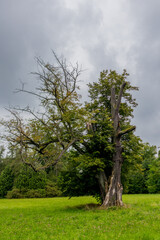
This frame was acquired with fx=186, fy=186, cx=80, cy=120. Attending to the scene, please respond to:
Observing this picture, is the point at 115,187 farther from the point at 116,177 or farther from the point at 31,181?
the point at 31,181

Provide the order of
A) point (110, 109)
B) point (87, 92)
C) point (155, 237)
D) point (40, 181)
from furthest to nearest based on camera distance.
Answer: point (40, 181) < point (87, 92) < point (110, 109) < point (155, 237)

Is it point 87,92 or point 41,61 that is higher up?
point 87,92

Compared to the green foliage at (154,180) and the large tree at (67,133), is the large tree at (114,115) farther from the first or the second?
the green foliage at (154,180)

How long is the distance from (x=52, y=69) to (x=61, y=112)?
11.2 feet

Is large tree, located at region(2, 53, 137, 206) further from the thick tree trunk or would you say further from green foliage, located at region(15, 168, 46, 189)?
green foliage, located at region(15, 168, 46, 189)

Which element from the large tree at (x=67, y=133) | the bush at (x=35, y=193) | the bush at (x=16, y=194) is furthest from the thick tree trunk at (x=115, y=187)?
the bush at (x=16, y=194)

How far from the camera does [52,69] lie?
1443cm

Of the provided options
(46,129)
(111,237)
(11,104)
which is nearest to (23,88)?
(11,104)

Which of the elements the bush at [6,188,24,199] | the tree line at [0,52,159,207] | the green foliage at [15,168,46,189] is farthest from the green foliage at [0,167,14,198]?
the tree line at [0,52,159,207]

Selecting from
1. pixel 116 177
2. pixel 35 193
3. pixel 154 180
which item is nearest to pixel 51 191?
pixel 35 193

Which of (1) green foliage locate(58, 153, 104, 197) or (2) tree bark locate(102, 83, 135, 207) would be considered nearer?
(2) tree bark locate(102, 83, 135, 207)

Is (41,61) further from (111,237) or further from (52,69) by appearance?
(111,237)

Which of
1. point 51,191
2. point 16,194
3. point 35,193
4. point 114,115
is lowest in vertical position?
point 16,194

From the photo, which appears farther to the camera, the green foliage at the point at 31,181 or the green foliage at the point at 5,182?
the green foliage at the point at 5,182
